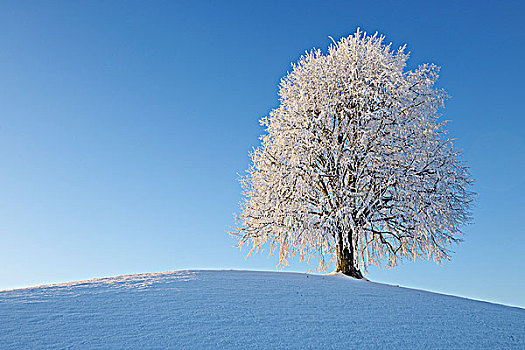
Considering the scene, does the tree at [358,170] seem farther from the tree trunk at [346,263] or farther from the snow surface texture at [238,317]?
the snow surface texture at [238,317]

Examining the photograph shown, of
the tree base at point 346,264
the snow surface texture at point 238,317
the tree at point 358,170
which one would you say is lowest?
the snow surface texture at point 238,317

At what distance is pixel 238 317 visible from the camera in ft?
25.9

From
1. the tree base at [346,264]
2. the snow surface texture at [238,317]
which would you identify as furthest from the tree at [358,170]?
the snow surface texture at [238,317]

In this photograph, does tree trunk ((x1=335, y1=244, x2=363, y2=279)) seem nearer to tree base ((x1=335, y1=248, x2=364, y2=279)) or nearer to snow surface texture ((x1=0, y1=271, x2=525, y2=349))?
tree base ((x1=335, y1=248, x2=364, y2=279))

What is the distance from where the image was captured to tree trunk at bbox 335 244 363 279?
15192 millimetres

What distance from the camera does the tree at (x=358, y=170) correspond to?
14719 millimetres

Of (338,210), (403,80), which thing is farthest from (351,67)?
(338,210)

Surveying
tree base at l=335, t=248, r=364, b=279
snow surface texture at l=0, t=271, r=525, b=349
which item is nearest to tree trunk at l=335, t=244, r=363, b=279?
tree base at l=335, t=248, r=364, b=279

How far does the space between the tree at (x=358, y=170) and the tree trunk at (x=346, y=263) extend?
37 millimetres

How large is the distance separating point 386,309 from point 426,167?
744 centimetres

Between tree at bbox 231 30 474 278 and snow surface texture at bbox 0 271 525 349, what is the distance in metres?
4.11

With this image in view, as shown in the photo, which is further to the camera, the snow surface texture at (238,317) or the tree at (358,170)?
the tree at (358,170)

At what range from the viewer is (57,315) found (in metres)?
8.10

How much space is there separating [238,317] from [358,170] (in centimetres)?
859
